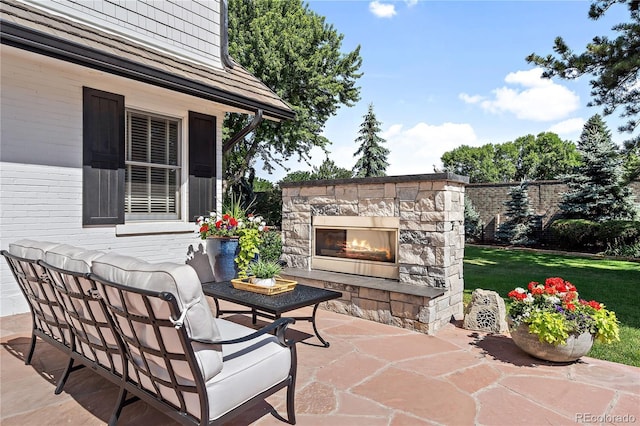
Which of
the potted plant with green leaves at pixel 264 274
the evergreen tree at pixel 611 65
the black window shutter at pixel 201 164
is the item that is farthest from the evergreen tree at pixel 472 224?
the potted plant with green leaves at pixel 264 274

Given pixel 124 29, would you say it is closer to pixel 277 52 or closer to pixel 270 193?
pixel 277 52

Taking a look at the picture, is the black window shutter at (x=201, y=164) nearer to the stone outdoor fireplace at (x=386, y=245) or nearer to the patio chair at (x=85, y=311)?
the stone outdoor fireplace at (x=386, y=245)

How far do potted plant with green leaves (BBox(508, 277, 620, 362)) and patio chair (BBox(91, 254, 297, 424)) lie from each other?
2296 mm

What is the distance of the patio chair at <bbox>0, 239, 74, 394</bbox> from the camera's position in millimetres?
2475

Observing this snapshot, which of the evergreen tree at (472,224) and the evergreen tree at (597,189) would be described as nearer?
the evergreen tree at (597,189)

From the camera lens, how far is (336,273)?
5074 millimetres

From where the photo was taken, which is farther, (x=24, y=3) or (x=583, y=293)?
(x=583, y=293)

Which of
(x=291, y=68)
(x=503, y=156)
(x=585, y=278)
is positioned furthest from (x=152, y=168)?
(x=503, y=156)

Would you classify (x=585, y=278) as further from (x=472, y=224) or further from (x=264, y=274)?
(x=472, y=224)

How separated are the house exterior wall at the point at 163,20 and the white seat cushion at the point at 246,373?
4.87m

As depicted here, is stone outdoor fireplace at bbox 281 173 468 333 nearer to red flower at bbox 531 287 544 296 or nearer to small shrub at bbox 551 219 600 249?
red flower at bbox 531 287 544 296

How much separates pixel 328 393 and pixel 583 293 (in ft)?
16.6

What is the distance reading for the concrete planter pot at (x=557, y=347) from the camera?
3021 millimetres

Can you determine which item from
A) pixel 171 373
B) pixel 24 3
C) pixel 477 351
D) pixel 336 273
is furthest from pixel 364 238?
pixel 24 3
